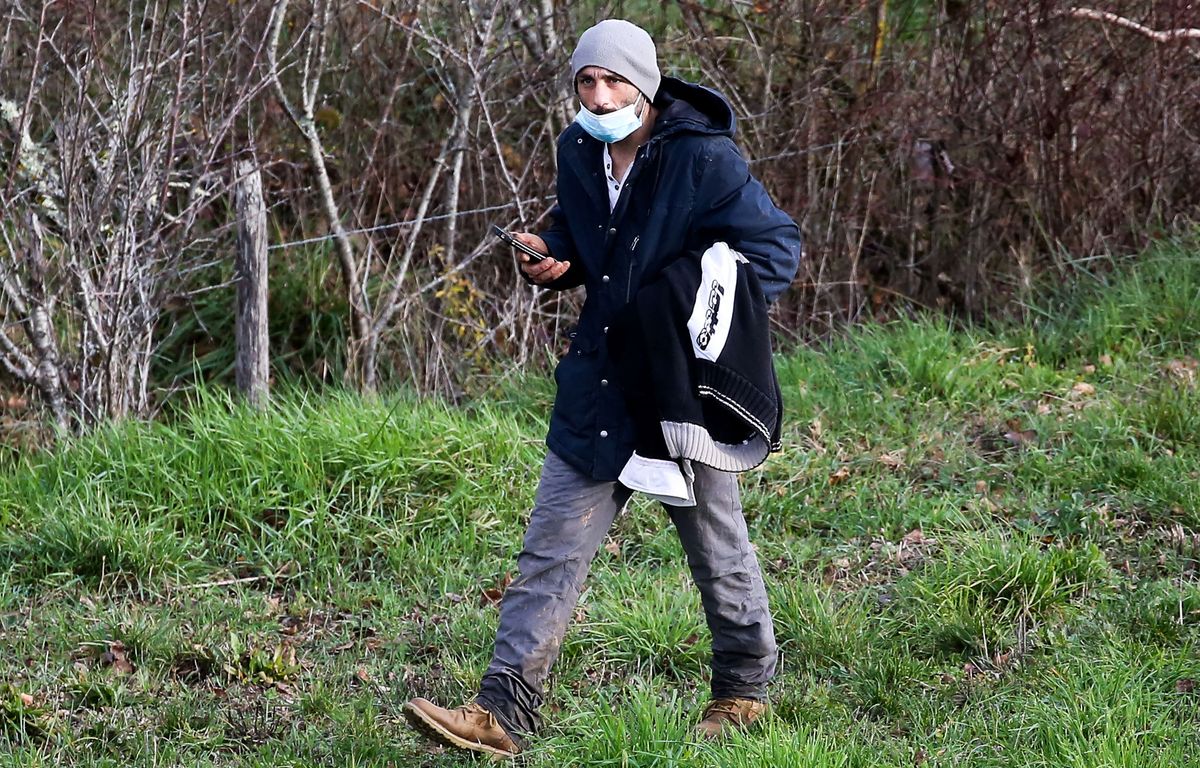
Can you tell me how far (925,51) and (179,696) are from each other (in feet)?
19.8

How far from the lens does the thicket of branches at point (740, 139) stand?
721 cm

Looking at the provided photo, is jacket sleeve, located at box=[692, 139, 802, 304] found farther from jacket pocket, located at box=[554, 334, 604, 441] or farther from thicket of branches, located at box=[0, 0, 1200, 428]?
thicket of branches, located at box=[0, 0, 1200, 428]

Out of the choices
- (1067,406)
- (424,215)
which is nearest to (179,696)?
(424,215)

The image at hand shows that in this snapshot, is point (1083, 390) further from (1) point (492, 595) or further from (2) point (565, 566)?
(2) point (565, 566)

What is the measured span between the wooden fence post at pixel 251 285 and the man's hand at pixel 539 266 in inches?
126

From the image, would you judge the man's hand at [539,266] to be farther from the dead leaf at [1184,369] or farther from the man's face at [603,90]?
the dead leaf at [1184,369]

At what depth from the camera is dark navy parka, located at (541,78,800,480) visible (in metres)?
3.73

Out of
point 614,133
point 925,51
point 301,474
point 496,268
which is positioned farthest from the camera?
point 925,51

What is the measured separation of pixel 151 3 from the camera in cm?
732

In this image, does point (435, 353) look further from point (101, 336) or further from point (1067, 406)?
point (1067, 406)

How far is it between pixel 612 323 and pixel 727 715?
1222 mm

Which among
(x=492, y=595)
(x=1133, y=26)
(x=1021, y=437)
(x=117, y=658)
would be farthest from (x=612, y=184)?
(x=1133, y=26)

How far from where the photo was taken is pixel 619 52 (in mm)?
3709

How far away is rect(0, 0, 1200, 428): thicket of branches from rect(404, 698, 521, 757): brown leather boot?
3587mm
